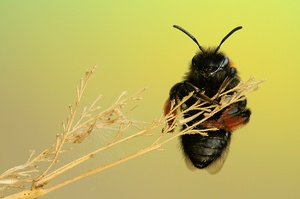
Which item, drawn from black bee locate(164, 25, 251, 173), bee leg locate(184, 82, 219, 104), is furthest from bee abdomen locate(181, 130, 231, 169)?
bee leg locate(184, 82, 219, 104)

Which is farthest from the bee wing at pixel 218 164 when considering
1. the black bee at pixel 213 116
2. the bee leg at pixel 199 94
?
the bee leg at pixel 199 94

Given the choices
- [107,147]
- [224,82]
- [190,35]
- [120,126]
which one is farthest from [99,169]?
[190,35]

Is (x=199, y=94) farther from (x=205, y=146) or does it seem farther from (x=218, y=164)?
(x=218, y=164)

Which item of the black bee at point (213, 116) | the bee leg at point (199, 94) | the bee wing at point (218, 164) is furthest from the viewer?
the bee wing at point (218, 164)

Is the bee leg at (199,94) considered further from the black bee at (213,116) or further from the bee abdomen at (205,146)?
the bee abdomen at (205,146)

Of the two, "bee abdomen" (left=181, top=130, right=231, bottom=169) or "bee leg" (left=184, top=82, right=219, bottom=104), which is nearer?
"bee leg" (left=184, top=82, right=219, bottom=104)

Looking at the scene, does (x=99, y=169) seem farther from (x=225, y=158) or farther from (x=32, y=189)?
(x=225, y=158)

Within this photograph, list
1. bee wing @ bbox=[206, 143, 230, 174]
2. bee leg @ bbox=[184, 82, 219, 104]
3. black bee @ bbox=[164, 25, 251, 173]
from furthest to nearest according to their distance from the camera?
bee wing @ bbox=[206, 143, 230, 174], black bee @ bbox=[164, 25, 251, 173], bee leg @ bbox=[184, 82, 219, 104]

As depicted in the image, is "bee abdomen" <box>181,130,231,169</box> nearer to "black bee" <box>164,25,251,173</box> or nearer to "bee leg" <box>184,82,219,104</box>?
"black bee" <box>164,25,251,173</box>

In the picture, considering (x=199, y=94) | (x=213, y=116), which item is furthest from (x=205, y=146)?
(x=199, y=94)
